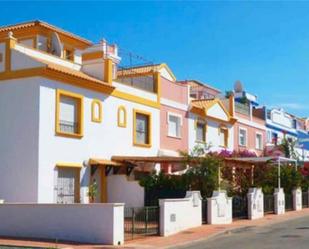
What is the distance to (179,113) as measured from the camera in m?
35.4

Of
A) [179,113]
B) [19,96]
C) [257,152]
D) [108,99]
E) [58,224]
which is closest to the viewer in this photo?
[58,224]

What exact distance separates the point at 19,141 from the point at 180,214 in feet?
25.0

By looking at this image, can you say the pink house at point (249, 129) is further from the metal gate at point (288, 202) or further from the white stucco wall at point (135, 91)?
the white stucco wall at point (135, 91)

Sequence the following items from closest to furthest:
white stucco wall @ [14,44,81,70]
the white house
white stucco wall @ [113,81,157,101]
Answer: the white house < white stucco wall @ [14,44,81,70] < white stucco wall @ [113,81,157,101]

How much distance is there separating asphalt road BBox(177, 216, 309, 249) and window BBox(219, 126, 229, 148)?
50.8 feet

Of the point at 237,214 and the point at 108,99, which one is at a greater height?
the point at 108,99

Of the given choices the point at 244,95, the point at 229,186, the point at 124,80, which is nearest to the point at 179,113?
the point at 124,80

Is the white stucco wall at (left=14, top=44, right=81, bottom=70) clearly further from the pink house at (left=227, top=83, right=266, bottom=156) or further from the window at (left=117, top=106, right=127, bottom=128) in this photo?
the pink house at (left=227, top=83, right=266, bottom=156)

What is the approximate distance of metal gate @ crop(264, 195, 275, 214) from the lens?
107 feet

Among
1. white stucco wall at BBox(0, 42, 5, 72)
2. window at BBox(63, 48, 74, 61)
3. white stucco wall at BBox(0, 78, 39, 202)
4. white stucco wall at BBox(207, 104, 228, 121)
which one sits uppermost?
window at BBox(63, 48, 74, 61)

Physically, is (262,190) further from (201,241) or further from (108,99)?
(201,241)

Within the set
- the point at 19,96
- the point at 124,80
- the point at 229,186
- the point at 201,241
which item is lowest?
the point at 201,241

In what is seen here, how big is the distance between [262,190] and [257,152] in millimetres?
13875

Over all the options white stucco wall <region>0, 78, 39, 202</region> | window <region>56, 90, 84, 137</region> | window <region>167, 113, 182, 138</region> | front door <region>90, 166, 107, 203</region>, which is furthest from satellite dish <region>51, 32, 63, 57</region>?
window <region>167, 113, 182, 138</region>
